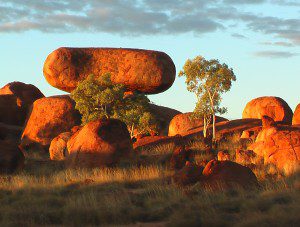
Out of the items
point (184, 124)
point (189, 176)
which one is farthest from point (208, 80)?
point (189, 176)

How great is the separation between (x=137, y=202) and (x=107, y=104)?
→ 20189 millimetres

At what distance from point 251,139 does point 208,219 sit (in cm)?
1991

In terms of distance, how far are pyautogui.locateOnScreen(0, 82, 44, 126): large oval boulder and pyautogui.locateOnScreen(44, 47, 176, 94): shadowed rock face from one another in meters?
4.45

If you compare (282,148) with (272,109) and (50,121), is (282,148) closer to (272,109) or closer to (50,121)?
(272,109)

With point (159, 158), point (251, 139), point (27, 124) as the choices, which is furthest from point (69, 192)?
point (27, 124)

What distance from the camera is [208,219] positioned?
14039mm

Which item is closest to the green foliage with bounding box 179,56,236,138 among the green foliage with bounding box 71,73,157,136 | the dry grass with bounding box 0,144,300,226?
the green foliage with bounding box 71,73,157,136

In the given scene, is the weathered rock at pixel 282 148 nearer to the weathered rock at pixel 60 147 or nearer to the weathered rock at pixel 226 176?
the weathered rock at pixel 226 176

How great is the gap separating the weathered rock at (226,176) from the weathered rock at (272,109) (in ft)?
76.4

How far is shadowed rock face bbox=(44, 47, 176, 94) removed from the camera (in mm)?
43312

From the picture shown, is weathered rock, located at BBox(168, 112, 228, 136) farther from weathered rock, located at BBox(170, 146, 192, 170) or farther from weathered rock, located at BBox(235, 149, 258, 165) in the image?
A: weathered rock, located at BBox(235, 149, 258, 165)

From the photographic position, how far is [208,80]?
117 feet

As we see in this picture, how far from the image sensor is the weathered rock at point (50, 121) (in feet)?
138

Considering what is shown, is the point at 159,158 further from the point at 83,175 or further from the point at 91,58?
the point at 91,58
